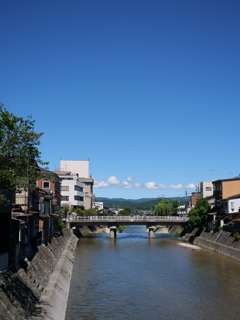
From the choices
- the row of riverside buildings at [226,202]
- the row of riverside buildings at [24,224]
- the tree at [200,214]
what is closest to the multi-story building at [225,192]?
the row of riverside buildings at [226,202]

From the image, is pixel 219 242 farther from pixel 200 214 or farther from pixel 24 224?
pixel 24 224

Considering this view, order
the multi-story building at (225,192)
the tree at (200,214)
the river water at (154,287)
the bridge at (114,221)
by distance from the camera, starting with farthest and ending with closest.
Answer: the bridge at (114,221), the tree at (200,214), the multi-story building at (225,192), the river water at (154,287)

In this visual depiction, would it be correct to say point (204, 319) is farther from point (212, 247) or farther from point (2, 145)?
point (212, 247)

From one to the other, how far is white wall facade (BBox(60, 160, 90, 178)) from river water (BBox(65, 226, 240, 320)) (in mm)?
110767

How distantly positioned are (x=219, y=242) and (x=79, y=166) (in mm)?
111934

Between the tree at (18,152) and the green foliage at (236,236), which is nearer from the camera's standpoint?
the tree at (18,152)

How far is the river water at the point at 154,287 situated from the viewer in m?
25.0

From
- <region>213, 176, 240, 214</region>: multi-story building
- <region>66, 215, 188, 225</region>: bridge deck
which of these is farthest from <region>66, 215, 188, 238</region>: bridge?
<region>213, 176, 240, 214</region>: multi-story building

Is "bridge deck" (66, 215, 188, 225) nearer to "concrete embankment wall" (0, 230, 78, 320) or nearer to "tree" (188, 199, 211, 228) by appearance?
"tree" (188, 199, 211, 228)

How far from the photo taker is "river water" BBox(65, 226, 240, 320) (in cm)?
2503

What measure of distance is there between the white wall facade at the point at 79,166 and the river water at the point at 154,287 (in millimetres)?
110767

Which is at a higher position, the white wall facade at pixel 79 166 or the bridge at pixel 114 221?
the white wall facade at pixel 79 166

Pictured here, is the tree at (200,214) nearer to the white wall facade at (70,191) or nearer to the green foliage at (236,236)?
the green foliage at (236,236)

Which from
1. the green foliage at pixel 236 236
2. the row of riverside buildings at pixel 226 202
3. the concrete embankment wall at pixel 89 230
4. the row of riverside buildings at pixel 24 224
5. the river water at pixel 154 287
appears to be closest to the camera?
the river water at pixel 154 287
